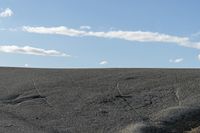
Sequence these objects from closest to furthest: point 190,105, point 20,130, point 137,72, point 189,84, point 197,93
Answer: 1. point 20,130
2. point 190,105
3. point 197,93
4. point 189,84
5. point 137,72

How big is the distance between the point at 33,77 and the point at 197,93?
7.14 metres

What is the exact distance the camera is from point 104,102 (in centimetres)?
1477

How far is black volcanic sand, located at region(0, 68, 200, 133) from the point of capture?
12688 millimetres

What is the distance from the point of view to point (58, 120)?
13.5 m

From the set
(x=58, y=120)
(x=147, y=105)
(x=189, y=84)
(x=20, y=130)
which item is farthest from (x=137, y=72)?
(x=20, y=130)

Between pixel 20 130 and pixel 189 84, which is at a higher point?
pixel 189 84

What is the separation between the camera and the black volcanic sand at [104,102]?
1269 cm

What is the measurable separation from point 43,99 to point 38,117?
1.92m

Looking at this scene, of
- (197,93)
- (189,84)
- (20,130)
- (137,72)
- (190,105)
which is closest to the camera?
(20,130)

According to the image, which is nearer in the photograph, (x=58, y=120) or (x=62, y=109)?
(x=58, y=120)

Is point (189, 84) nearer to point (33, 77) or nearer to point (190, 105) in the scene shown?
point (190, 105)

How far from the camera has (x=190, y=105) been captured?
13.5 meters

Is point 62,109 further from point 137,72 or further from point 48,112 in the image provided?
point 137,72

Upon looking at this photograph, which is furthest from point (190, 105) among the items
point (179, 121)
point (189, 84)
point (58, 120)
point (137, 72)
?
point (137, 72)
